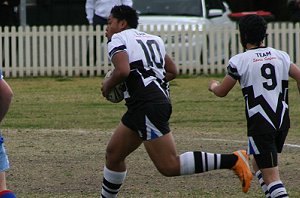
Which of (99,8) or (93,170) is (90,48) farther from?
(93,170)

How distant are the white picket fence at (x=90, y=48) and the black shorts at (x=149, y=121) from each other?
1315 cm

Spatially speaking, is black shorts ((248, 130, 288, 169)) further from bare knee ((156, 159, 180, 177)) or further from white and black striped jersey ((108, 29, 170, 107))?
white and black striped jersey ((108, 29, 170, 107))

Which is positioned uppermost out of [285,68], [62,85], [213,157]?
[285,68]

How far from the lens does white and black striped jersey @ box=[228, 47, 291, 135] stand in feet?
29.1

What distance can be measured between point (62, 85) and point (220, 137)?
7.09m

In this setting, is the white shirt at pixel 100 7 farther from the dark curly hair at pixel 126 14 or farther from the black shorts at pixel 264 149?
the black shorts at pixel 264 149

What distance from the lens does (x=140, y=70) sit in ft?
30.0

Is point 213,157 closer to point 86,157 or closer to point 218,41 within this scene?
point 86,157

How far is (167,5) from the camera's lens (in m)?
23.5

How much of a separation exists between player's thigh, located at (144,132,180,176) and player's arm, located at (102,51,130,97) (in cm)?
57

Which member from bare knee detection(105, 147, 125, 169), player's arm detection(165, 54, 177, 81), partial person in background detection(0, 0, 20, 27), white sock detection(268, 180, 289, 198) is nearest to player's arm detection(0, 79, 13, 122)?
bare knee detection(105, 147, 125, 169)

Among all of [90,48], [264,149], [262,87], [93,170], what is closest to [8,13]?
[90,48]

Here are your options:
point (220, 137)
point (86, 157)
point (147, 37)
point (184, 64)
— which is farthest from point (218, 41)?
point (147, 37)

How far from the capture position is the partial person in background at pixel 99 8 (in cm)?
1897
